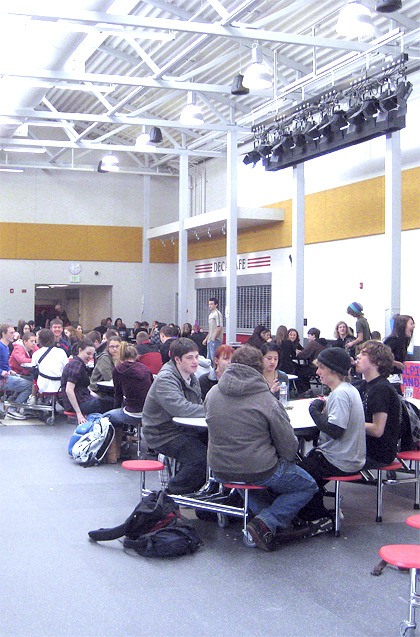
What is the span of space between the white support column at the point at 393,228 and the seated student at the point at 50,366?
4.33m

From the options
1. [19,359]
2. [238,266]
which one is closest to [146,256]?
[238,266]

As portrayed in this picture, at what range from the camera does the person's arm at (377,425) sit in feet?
16.9

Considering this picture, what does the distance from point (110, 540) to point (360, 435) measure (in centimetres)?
170

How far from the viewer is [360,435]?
5.02m

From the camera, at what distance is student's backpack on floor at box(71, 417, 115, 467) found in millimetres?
7188

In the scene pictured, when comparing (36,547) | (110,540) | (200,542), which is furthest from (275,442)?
(36,547)

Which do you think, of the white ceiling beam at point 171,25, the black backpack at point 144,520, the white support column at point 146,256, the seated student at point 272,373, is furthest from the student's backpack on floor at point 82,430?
the white support column at point 146,256

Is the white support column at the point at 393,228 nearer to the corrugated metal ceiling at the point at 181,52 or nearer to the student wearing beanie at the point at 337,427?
the corrugated metal ceiling at the point at 181,52

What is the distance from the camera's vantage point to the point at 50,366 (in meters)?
9.48

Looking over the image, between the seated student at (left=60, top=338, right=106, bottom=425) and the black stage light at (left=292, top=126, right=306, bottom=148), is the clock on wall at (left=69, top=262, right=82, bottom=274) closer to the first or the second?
the black stage light at (left=292, top=126, right=306, bottom=148)

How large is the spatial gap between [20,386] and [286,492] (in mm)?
6061

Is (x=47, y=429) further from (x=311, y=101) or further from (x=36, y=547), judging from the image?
(x=311, y=101)

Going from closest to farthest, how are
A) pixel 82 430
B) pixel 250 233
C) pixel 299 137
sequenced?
pixel 82 430 → pixel 299 137 → pixel 250 233

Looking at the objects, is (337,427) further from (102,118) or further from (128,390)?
(102,118)
